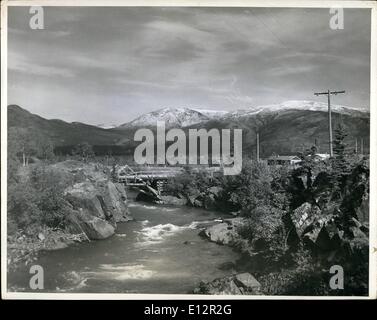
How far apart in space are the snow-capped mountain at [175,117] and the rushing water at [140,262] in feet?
4.78

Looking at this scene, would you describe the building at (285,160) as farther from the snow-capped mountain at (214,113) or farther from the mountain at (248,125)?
the snow-capped mountain at (214,113)

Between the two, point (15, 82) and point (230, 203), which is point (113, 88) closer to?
point (15, 82)

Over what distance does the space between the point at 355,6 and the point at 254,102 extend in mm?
1889

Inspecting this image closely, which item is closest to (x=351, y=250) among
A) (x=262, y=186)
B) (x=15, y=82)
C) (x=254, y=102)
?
(x=262, y=186)

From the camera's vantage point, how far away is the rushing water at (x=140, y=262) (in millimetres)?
5332

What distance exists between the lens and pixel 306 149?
5547 millimetres

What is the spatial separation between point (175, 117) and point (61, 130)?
5.56 ft

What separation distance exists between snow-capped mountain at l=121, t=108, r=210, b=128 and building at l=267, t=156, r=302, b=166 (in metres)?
1.17

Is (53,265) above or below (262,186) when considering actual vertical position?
below

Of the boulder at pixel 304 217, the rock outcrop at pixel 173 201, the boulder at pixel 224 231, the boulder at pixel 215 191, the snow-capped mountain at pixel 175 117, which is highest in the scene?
the snow-capped mountain at pixel 175 117

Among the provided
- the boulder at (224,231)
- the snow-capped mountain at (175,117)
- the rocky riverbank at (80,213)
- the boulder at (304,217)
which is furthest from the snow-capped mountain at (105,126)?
the boulder at (304,217)

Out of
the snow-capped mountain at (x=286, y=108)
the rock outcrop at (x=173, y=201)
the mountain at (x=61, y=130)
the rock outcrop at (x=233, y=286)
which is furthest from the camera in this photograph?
the rock outcrop at (x=173, y=201)

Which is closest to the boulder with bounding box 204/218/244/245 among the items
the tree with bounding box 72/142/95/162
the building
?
the building

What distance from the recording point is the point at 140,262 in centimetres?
542
